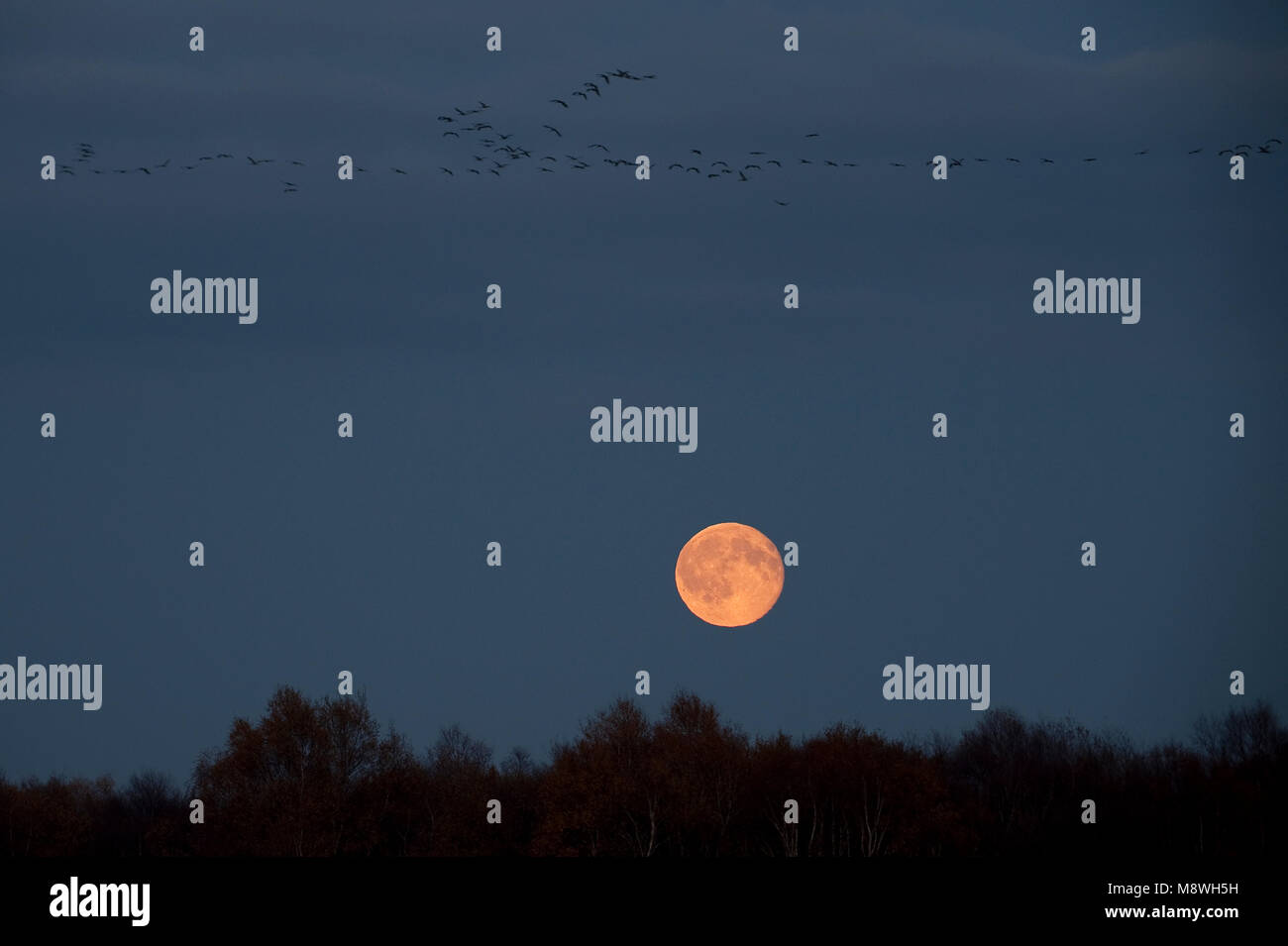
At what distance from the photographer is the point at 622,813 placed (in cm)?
12519

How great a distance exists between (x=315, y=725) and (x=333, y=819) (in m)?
7.42

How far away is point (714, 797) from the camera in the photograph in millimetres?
126562

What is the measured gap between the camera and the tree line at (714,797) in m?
124

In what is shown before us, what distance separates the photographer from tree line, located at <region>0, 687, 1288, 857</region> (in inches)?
4877

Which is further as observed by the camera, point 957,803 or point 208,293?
point 957,803

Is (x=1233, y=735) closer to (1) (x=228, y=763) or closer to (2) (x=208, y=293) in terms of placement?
(1) (x=228, y=763)
